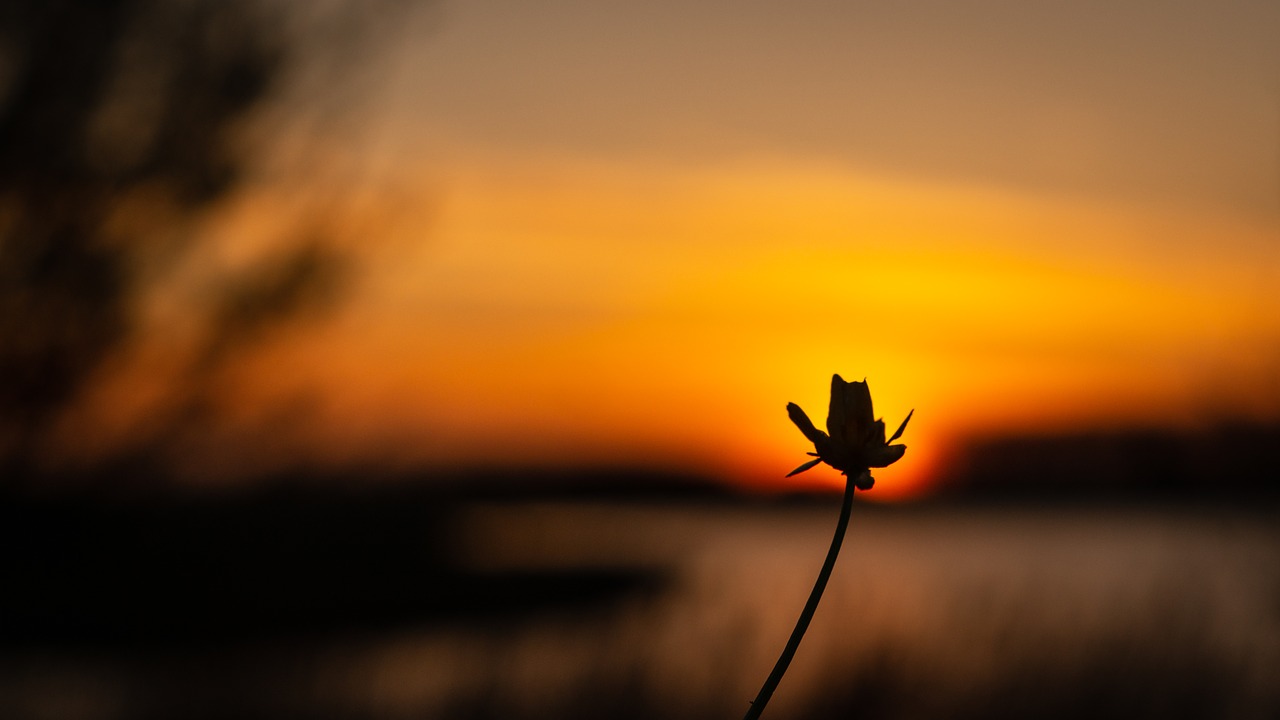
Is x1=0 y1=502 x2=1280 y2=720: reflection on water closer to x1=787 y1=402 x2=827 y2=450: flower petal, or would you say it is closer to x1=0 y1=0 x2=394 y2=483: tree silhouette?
x1=0 y1=0 x2=394 y2=483: tree silhouette

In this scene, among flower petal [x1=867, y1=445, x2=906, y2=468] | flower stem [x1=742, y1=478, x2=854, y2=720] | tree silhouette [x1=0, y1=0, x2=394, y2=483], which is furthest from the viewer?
tree silhouette [x1=0, y1=0, x2=394, y2=483]

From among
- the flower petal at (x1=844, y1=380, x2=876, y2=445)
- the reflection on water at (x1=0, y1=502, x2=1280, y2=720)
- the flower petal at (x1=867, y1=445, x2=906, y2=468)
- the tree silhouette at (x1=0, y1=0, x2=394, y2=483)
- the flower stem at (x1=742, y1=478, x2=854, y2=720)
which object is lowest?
the flower stem at (x1=742, y1=478, x2=854, y2=720)

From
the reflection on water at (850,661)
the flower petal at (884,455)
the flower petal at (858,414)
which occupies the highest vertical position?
the reflection on water at (850,661)

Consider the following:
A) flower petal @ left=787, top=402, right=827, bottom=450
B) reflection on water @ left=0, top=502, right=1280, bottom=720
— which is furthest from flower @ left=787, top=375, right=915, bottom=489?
reflection on water @ left=0, top=502, right=1280, bottom=720

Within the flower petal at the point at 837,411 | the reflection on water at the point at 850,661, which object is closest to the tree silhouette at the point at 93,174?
the reflection on water at the point at 850,661

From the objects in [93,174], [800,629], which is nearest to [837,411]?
[800,629]

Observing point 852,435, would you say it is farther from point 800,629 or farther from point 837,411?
point 800,629

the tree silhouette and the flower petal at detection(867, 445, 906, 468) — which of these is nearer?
the flower petal at detection(867, 445, 906, 468)

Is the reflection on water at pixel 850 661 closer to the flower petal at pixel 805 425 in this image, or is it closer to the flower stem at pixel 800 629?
the flower petal at pixel 805 425
